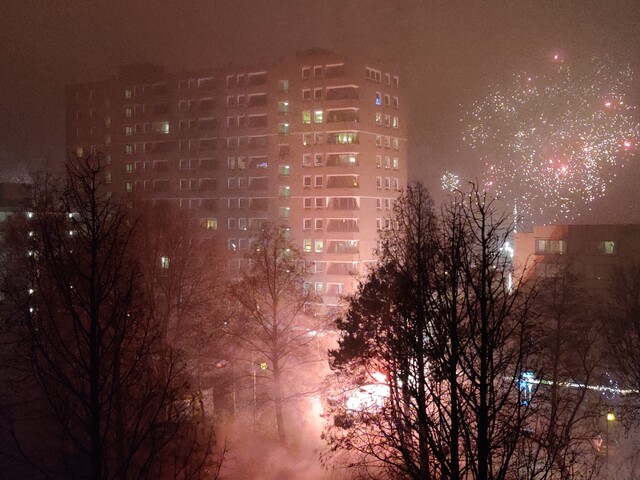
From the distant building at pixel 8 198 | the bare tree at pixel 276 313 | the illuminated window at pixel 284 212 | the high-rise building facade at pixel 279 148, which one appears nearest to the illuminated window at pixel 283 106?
the high-rise building facade at pixel 279 148

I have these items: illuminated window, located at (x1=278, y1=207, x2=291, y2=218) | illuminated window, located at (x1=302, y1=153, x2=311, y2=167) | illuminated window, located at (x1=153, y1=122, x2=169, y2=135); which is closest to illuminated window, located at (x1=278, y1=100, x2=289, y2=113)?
illuminated window, located at (x1=302, y1=153, x2=311, y2=167)

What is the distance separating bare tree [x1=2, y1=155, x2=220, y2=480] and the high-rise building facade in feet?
89.4

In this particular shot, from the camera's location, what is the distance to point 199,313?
77.3 ft

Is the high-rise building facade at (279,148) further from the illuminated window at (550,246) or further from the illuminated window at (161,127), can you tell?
the illuminated window at (550,246)

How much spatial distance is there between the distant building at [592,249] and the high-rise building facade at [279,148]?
41.1 feet

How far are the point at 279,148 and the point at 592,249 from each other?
904 inches

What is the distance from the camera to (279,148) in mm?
45438

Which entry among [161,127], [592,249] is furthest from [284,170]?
[592,249]

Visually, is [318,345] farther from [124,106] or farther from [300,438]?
[124,106]

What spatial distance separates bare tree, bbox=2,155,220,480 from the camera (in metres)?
6.02

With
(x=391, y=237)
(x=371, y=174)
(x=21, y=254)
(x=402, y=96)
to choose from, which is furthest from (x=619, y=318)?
(x=402, y=96)

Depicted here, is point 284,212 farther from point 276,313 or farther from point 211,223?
point 276,313

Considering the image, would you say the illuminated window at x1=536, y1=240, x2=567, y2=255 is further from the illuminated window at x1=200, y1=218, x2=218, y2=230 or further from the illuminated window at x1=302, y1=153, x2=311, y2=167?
the illuminated window at x1=200, y1=218, x2=218, y2=230

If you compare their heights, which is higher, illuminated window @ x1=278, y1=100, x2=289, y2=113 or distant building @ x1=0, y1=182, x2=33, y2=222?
illuminated window @ x1=278, y1=100, x2=289, y2=113
